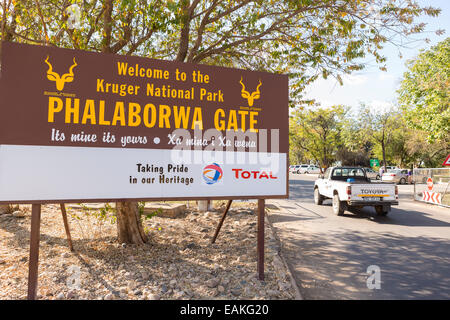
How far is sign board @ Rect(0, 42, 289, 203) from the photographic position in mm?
4023

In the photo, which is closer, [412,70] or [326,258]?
[326,258]

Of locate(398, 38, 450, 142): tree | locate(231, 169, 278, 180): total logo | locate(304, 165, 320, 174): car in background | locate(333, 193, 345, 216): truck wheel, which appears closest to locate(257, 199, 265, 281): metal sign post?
locate(231, 169, 278, 180): total logo

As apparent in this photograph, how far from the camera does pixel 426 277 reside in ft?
16.9

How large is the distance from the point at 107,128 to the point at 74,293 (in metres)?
2.36

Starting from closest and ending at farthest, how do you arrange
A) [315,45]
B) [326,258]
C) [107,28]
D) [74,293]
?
[74,293] < [326,258] < [107,28] < [315,45]

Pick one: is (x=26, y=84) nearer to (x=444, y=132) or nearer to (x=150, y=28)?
(x=150, y=28)

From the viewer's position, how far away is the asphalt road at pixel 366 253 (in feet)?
15.3

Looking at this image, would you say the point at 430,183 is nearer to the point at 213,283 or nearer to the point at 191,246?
the point at 191,246

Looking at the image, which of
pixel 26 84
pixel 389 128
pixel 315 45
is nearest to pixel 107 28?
pixel 26 84

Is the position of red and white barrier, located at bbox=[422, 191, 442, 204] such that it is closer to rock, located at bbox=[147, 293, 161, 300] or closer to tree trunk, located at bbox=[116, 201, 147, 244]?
tree trunk, located at bbox=[116, 201, 147, 244]

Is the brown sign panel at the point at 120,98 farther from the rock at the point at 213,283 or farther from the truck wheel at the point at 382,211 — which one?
the truck wheel at the point at 382,211

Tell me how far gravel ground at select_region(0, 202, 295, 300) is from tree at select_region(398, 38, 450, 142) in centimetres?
1483

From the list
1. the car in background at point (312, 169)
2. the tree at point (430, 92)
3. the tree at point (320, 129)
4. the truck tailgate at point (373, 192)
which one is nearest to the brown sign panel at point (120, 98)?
the truck tailgate at point (373, 192)

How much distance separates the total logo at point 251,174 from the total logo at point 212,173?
254mm
